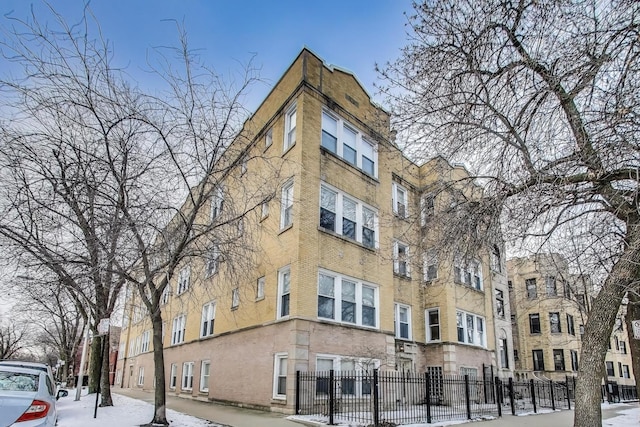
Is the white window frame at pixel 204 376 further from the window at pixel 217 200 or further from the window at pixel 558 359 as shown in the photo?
the window at pixel 558 359

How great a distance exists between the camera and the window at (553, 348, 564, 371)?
39438mm

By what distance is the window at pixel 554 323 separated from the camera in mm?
40500

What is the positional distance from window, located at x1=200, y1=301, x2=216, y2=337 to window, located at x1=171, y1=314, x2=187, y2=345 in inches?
148

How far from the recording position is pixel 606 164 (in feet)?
25.3

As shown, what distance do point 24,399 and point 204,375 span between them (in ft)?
47.7

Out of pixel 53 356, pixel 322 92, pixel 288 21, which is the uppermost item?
pixel 322 92

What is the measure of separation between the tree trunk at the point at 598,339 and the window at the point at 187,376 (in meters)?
19.0

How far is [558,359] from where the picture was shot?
131ft

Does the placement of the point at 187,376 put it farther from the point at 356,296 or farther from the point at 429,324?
the point at 429,324

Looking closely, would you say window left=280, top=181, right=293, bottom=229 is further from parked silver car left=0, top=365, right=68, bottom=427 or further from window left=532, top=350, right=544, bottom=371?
window left=532, top=350, right=544, bottom=371

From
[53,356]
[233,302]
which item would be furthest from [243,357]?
[53,356]

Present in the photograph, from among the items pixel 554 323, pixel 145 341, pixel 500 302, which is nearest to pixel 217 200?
pixel 500 302

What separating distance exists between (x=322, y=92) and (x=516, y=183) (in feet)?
34.1

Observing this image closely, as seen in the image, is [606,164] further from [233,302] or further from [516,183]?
[233,302]
